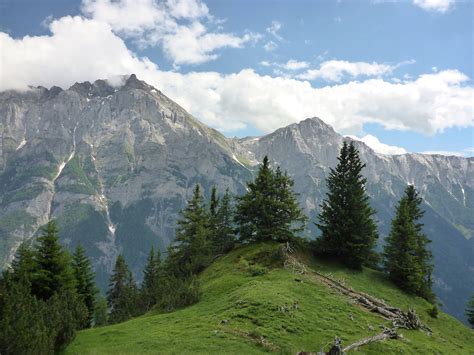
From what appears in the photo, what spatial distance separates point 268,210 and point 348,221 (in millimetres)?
11301

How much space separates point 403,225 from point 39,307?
46.8 m

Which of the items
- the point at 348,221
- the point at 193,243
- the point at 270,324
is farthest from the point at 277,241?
the point at 270,324

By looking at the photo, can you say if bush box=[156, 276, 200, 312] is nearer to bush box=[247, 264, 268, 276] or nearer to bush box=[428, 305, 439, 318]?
bush box=[247, 264, 268, 276]

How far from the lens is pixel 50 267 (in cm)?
5006

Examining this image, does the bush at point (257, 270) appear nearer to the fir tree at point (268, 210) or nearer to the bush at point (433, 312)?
the fir tree at point (268, 210)

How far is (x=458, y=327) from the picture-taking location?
153 ft

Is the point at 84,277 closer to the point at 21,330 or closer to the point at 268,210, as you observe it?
the point at 268,210

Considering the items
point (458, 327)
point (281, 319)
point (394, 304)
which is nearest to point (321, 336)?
point (281, 319)

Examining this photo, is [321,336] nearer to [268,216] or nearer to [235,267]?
[235,267]

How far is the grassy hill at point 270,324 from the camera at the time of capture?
28828mm

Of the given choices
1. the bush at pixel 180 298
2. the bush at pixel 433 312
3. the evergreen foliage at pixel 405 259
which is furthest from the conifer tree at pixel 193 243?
the bush at pixel 433 312

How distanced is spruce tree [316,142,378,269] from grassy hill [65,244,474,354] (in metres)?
5.97

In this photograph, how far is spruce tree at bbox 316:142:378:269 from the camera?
2159 inches

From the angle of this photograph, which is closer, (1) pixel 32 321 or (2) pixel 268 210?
(1) pixel 32 321
